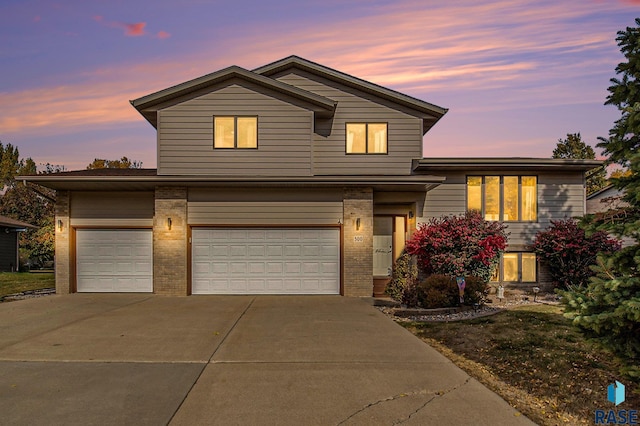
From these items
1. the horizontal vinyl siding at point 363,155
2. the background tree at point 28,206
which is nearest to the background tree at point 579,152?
the horizontal vinyl siding at point 363,155

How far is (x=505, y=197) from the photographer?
16.0 meters

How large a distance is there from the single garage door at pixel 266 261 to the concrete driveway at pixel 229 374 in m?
3.82

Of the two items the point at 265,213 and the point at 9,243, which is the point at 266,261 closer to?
the point at 265,213

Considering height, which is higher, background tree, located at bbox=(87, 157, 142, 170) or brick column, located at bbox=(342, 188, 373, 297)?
background tree, located at bbox=(87, 157, 142, 170)

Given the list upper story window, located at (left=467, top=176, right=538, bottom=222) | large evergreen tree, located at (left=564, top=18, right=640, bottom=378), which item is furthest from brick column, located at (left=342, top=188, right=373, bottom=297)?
large evergreen tree, located at (left=564, top=18, right=640, bottom=378)

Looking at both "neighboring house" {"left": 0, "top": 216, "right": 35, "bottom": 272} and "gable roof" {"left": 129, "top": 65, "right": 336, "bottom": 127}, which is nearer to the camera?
"gable roof" {"left": 129, "top": 65, "right": 336, "bottom": 127}

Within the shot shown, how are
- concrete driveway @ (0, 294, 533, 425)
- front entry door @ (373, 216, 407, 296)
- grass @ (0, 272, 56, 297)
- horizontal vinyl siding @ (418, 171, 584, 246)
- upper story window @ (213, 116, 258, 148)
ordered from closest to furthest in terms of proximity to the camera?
concrete driveway @ (0, 294, 533, 425)
upper story window @ (213, 116, 258, 148)
horizontal vinyl siding @ (418, 171, 584, 246)
front entry door @ (373, 216, 407, 296)
grass @ (0, 272, 56, 297)

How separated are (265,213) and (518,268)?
970 cm

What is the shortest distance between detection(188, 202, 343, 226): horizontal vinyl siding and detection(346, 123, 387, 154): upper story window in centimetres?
270

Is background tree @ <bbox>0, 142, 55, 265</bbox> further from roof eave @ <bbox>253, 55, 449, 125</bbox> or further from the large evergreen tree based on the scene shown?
the large evergreen tree

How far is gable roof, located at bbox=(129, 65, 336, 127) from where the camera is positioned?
47.4 feet

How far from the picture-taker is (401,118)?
53.4 ft

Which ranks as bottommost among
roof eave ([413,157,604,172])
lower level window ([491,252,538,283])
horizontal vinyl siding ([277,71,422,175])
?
lower level window ([491,252,538,283])

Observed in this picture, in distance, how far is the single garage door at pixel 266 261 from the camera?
14.6m
